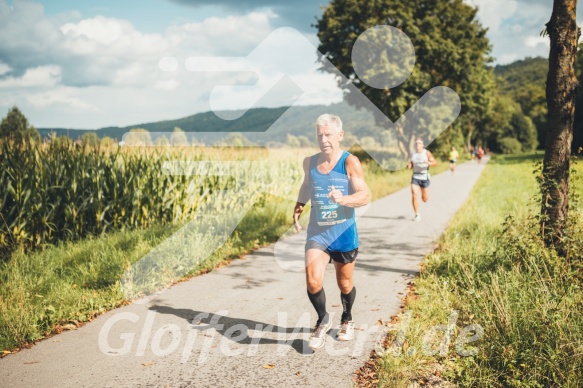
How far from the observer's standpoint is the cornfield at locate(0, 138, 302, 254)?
312 inches

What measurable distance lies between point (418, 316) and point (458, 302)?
554mm

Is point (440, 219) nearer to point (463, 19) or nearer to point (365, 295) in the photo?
point (365, 295)

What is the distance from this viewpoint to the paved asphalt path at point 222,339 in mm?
3557

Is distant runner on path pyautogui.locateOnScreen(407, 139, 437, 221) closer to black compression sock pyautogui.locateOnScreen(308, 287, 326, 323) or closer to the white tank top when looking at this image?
the white tank top

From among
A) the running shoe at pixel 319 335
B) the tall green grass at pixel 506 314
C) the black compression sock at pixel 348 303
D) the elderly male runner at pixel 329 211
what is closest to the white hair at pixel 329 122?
the elderly male runner at pixel 329 211

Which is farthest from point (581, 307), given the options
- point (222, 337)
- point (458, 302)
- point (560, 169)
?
point (222, 337)

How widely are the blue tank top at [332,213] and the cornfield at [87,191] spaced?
610 cm

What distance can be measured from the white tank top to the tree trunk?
199 inches

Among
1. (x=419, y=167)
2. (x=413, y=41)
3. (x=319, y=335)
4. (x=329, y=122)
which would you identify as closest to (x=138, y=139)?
(x=419, y=167)

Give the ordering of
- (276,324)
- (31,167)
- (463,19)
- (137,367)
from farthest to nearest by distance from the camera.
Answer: (463,19) → (31,167) → (276,324) → (137,367)

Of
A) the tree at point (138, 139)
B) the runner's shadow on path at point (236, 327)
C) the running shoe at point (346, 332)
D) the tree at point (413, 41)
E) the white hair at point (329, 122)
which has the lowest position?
the runner's shadow on path at point (236, 327)

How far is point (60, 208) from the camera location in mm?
8570

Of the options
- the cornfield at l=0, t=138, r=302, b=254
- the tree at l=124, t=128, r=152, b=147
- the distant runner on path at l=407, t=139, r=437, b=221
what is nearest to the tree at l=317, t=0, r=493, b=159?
the distant runner on path at l=407, t=139, r=437, b=221

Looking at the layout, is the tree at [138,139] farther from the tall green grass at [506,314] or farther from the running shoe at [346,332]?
the running shoe at [346,332]
